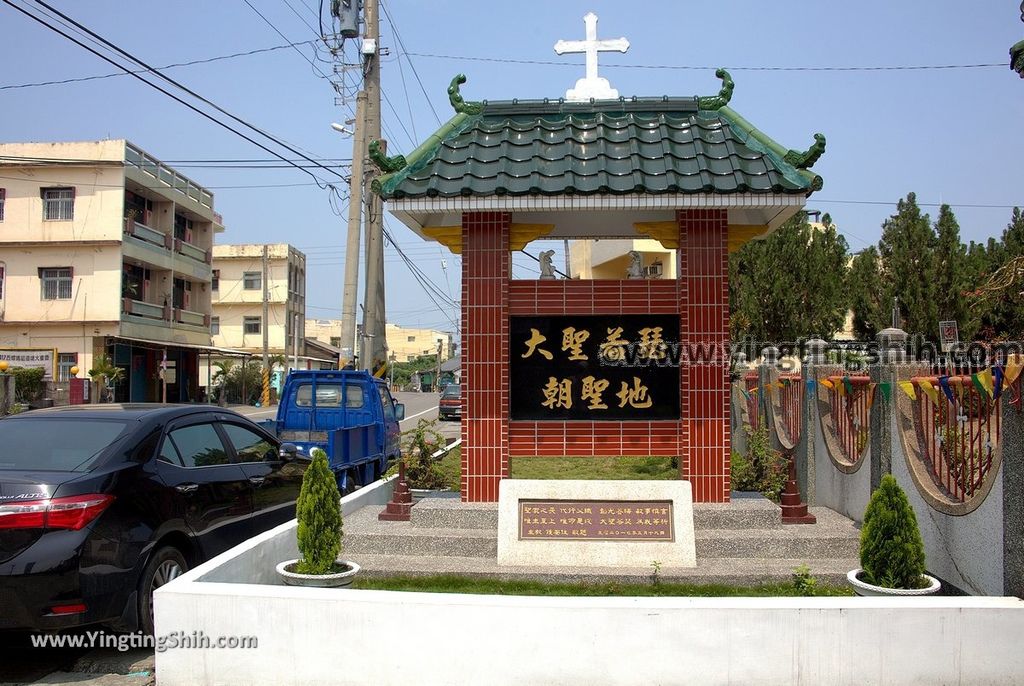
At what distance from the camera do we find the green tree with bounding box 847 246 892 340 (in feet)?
71.7

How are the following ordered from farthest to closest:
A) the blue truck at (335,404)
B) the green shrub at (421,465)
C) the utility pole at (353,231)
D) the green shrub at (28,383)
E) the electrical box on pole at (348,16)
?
1. the green shrub at (28,383)
2. the electrical box on pole at (348,16)
3. the utility pole at (353,231)
4. the blue truck at (335,404)
5. the green shrub at (421,465)

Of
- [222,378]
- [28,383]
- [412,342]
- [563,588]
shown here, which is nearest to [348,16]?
[563,588]

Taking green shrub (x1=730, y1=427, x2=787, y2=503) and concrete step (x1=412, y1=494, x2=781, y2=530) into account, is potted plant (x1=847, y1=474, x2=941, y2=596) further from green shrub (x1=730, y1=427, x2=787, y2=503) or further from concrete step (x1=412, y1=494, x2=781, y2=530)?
green shrub (x1=730, y1=427, x2=787, y2=503)

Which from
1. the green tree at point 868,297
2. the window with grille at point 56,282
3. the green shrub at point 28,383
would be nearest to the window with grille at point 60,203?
the window with grille at point 56,282

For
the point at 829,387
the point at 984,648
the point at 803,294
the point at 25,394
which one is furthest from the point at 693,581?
the point at 25,394

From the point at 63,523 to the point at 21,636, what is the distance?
113 cm

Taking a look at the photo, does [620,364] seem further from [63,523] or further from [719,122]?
[63,523]

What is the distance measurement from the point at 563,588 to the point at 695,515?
163 centimetres

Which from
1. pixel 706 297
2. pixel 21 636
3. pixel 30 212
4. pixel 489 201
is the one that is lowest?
pixel 21 636

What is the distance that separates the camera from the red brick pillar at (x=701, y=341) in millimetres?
7961

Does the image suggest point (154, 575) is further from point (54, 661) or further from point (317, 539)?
point (317, 539)

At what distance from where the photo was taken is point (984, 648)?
485 cm

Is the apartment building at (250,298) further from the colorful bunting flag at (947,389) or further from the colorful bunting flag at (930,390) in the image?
the colorful bunting flag at (947,389)

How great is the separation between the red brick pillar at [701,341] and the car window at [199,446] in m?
4.19
